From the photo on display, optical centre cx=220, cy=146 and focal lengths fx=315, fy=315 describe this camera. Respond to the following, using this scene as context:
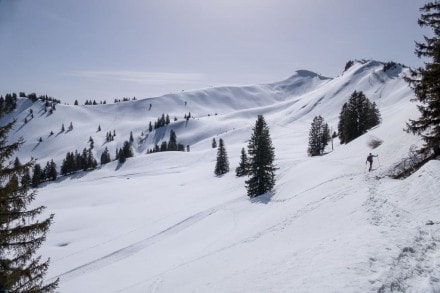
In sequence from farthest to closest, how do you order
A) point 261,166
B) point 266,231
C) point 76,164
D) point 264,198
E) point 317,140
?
point 76,164, point 317,140, point 261,166, point 264,198, point 266,231

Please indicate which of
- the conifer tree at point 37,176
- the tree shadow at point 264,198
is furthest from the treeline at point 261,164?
the conifer tree at point 37,176

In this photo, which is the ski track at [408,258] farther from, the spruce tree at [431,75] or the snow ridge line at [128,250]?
the snow ridge line at [128,250]

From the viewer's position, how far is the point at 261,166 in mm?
42375

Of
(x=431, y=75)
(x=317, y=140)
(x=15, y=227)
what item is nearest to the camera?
(x=15, y=227)

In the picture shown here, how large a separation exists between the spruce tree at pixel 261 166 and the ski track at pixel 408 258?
84.0 feet

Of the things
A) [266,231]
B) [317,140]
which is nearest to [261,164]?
[266,231]

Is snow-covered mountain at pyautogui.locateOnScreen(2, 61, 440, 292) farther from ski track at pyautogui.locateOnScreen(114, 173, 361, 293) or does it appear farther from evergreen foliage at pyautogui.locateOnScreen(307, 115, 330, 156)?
evergreen foliage at pyautogui.locateOnScreen(307, 115, 330, 156)

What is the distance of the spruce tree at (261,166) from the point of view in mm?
42031

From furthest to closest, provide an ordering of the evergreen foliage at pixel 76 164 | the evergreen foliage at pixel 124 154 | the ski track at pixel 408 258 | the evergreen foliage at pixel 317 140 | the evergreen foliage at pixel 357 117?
the evergreen foliage at pixel 124 154 → the evergreen foliage at pixel 76 164 → the evergreen foliage at pixel 317 140 → the evergreen foliage at pixel 357 117 → the ski track at pixel 408 258

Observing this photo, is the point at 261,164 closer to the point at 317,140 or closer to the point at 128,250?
the point at 128,250

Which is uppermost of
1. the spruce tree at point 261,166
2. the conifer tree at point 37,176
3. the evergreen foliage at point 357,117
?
the evergreen foliage at point 357,117

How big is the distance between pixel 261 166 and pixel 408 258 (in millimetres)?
31121

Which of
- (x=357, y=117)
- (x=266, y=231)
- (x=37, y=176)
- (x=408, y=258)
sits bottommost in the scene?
(x=37, y=176)

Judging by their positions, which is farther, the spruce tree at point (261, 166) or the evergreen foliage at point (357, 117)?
the evergreen foliage at point (357, 117)
